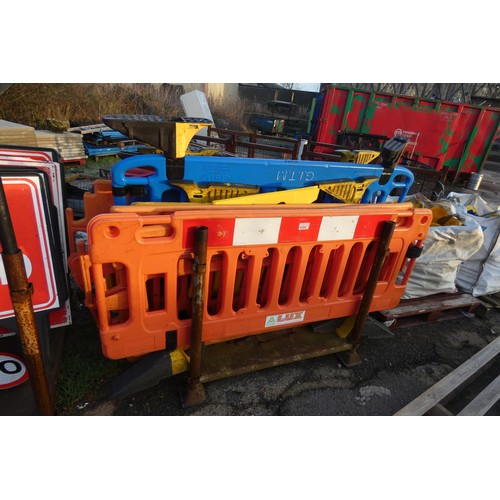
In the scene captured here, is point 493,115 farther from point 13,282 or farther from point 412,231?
point 13,282

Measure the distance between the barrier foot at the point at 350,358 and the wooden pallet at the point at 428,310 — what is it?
0.62 m

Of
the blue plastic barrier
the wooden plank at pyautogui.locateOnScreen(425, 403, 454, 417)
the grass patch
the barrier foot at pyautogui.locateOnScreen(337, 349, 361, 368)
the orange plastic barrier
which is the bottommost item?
the grass patch

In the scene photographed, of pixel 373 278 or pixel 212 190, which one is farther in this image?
pixel 373 278

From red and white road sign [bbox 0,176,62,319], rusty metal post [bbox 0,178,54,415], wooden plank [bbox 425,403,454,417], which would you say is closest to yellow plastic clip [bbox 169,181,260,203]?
red and white road sign [bbox 0,176,62,319]

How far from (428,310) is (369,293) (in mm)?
1307

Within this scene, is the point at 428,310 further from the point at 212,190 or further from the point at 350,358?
the point at 212,190

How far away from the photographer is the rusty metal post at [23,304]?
1.33 meters

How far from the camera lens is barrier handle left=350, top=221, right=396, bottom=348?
2363mm

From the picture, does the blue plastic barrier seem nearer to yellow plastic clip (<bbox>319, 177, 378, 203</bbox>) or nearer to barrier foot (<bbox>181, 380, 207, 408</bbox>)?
yellow plastic clip (<bbox>319, 177, 378, 203</bbox>)

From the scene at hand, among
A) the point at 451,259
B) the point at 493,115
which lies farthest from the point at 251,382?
the point at 493,115

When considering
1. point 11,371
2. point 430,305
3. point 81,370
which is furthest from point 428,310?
point 11,371

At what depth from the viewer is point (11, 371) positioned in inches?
84.7

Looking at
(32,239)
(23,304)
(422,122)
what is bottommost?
(23,304)

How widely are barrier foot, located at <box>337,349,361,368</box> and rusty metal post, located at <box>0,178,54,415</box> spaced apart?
7.49 ft
